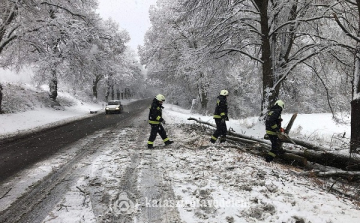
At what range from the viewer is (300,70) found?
12727 millimetres

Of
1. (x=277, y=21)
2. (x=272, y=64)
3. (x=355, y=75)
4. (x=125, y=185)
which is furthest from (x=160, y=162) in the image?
(x=277, y=21)

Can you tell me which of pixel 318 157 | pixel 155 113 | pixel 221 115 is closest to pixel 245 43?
pixel 221 115

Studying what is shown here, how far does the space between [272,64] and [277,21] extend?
2.04 m

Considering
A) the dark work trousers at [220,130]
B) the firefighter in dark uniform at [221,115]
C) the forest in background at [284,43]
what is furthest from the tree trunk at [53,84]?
the dark work trousers at [220,130]

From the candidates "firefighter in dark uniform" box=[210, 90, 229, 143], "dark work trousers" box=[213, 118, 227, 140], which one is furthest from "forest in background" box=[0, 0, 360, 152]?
"dark work trousers" box=[213, 118, 227, 140]

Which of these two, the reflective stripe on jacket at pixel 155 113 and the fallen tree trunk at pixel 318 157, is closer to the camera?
the fallen tree trunk at pixel 318 157

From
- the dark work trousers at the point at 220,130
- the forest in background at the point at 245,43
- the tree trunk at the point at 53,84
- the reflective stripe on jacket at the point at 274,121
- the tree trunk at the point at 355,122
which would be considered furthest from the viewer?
the tree trunk at the point at 53,84

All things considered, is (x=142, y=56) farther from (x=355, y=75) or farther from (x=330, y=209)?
(x=330, y=209)

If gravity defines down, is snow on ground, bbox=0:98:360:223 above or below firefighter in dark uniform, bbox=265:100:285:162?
below

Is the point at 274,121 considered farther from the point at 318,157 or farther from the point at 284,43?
the point at 284,43

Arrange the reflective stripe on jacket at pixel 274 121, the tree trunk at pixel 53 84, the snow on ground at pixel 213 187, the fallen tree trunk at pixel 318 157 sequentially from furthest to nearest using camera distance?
the tree trunk at pixel 53 84 → the reflective stripe on jacket at pixel 274 121 → the fallen tree trunk at pixel 318 157 → the snow on ground at pixel 213 187

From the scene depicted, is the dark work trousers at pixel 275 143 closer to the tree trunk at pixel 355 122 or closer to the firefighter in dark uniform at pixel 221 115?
the tree trunk at pixel 355 122

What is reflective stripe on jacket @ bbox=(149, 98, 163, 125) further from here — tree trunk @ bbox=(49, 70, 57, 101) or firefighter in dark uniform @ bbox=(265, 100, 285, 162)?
tree trunk @ bbox=(49, 70, 57, 101)

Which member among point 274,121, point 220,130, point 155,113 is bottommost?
point 220,130
